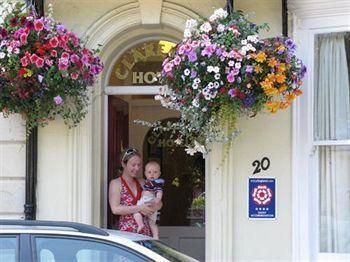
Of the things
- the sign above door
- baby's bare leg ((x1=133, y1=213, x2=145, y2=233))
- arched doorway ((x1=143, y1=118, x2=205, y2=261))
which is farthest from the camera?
arched doorway ((x1=143, y1=118, x2=205, y2=261))

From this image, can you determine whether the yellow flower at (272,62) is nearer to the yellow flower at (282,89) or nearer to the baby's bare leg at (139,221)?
the yellow flower at (282,89)

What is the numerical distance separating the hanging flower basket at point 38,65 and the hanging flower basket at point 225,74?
930 mm

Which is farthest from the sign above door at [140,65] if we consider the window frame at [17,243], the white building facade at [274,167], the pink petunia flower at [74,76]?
the window frame at [17,243]

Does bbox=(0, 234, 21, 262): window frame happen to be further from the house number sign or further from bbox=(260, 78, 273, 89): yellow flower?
the house number sign

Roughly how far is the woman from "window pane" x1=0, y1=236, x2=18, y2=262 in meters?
3.04

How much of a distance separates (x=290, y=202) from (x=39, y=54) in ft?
10.1

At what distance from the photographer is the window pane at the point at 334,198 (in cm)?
810

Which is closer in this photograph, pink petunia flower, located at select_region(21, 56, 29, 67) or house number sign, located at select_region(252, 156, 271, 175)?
pink petunia flower, located at select_region(21, 56, 29, 67)

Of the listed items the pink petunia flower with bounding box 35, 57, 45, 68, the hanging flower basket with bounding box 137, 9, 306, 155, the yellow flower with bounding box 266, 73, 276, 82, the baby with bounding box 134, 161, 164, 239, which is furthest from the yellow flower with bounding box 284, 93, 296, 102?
the pink petunia flower with bounding box 35, 57, 45, 68

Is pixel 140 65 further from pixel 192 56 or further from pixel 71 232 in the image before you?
pixel 71 232

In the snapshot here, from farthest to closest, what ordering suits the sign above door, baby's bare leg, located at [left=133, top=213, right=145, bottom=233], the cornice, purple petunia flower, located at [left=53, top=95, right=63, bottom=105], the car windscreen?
the sign above door, baby's bare leg, located at [left=133, top=213, right=145, bottom=233], the cornice, purple petunia flower, located at [left=53, top=95, right=63, bottom=105], the car windscreen

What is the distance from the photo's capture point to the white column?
812 centimetres

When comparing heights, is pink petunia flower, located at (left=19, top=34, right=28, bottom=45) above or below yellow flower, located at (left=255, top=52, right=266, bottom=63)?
above

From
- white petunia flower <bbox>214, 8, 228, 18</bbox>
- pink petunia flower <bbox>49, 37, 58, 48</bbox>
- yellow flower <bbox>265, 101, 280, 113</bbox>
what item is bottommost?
yellow flower <bbox>265, 101, 280, 113</bbox>
